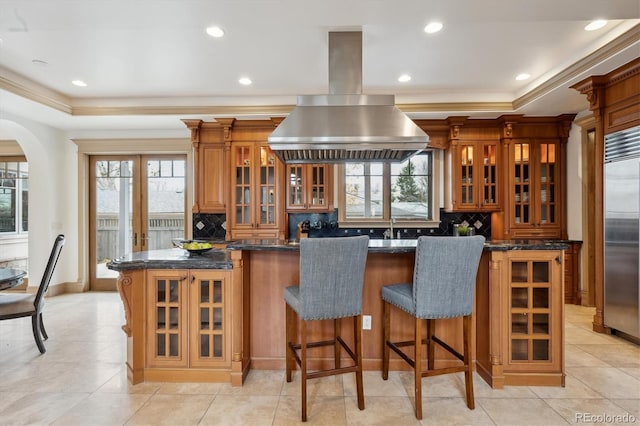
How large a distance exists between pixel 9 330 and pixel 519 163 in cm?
649

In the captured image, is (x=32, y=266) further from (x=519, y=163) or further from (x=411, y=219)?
(x=519, y=163)

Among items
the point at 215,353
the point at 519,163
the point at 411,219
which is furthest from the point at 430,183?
the point at 215,353

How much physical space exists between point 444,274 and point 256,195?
318cm

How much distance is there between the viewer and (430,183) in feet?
16.8

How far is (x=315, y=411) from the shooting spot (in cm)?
215

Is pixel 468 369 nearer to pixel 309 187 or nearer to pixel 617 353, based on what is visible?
pixel 617 353

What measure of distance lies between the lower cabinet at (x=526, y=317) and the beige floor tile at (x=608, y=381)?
0.90ft

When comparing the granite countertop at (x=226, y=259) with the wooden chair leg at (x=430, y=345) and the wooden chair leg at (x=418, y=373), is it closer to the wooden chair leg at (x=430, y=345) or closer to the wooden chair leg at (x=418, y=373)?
the wooden chair leg at (x=418, y=373)

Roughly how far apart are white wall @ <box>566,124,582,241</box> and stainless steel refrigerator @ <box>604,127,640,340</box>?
4.13 feet

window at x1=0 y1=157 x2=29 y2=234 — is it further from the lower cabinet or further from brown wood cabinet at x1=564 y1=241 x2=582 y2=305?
brown wood cabinet at x1=564 y1=241 x2=582 y2=305

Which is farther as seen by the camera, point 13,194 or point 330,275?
point 13,194

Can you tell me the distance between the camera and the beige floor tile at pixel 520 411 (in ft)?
6.74

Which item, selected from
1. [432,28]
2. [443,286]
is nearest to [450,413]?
[443,286]

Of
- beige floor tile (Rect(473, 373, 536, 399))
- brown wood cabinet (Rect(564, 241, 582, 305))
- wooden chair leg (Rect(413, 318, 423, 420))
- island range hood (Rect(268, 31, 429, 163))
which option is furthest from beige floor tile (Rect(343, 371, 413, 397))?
brown wood cabinet (Rect(564, 241, 582, 305))
